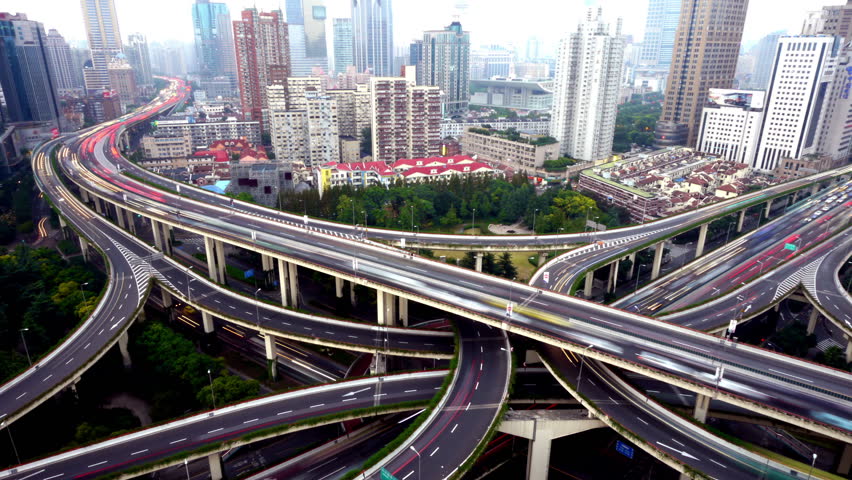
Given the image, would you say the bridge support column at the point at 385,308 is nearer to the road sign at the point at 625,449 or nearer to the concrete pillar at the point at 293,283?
the concrete pillar at the point at 293,283

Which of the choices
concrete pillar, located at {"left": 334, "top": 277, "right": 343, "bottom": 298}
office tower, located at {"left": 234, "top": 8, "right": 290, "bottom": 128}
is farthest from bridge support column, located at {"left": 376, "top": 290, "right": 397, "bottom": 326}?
office tower, located at {"left": 234, "top": 8, "right": 290, "bottom": 128}

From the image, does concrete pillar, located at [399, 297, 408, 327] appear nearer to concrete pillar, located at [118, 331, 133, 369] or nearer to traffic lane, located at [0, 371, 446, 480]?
traffic lane, located at [0, 371, 446, 480]

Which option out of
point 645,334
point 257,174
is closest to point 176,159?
point 257,174

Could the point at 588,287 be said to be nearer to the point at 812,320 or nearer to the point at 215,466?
the point at 812,320

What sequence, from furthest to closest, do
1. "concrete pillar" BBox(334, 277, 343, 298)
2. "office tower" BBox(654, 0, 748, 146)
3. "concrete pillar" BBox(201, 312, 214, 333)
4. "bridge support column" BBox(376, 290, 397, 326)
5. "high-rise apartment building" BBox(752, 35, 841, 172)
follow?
"office tower" BBox(654, 0, 748, 146) < "high-rise apartment building" BBox(752, 35, 841, 172) < "concrete pillar" BBox(334, 277, 343, 298) < "concrete pillar" BBox(201, 312, 214, 333) < "bridge support column" BBox(376, 290, 397, 326)

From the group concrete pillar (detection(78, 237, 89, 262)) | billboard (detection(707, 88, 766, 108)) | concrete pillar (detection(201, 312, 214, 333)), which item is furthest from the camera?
billboard (detection(707, 88, 766, 108))

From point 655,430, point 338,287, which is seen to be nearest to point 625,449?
point 655,430
